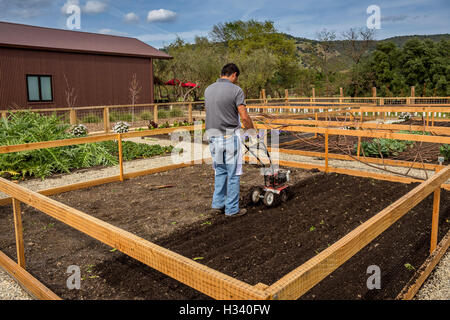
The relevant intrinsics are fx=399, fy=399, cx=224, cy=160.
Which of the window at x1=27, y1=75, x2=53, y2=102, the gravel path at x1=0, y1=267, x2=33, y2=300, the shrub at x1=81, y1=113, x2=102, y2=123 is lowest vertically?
the gravel path at x1=0, y1=267, x2=33, y2=300

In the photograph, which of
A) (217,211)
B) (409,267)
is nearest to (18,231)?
(217,211)

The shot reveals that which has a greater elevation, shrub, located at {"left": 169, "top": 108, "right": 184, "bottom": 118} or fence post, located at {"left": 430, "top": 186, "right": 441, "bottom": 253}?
shrub, located at {"left": 169, "top": 108, "right": 184, "bottom": 118}

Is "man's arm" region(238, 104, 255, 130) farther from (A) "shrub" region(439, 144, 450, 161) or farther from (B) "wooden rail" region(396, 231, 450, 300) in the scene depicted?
(A) "shrub" region(439, 144, 450, 161)

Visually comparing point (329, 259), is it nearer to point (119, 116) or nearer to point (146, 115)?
point (119, 116)

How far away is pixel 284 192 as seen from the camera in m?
6.10

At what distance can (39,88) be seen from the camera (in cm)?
2047

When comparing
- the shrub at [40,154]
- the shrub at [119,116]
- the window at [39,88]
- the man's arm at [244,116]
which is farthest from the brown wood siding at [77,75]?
the man's arm at [244,116]

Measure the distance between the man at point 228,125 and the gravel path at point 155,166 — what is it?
8.38ft

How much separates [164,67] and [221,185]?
3450 centimetres

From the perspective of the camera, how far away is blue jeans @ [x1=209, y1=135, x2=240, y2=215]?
5418 mm

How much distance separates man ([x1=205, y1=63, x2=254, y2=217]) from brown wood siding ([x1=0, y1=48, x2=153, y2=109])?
17012 mm

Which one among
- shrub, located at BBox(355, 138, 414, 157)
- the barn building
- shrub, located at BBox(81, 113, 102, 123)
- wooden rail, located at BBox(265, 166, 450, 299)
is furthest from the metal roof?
wooden rail, located at BBox(265, 166, 450, 299)
